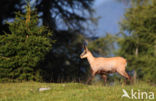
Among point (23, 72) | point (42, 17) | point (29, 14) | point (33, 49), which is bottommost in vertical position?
point (23, 72)

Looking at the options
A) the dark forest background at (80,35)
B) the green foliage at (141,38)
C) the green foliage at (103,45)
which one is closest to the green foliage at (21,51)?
the dark forest background at (80,35)

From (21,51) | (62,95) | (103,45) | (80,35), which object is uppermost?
(80,35)

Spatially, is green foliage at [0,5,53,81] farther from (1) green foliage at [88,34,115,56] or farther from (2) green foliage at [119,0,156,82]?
(2) green foliage at [119,0,156,82]

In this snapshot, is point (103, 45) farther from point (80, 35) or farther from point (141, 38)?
point (141, 38)

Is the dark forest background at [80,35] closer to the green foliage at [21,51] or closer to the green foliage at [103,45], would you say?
the green foliage at [103,45]

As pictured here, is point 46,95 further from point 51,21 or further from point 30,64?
point 51,21

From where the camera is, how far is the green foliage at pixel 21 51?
13891mm

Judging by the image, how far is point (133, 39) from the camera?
26.5m

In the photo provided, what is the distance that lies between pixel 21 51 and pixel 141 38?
1536cm

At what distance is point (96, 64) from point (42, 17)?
11.0m

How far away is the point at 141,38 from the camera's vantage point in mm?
26453

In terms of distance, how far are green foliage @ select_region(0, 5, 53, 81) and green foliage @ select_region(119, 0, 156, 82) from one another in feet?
42.7

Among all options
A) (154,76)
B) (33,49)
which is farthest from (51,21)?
(154,76)

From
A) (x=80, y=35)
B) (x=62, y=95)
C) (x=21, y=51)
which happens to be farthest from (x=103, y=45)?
(x=62, y=95)
